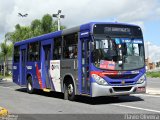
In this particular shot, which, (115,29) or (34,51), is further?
(34,51)

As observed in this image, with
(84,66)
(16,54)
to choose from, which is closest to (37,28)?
(16,54)

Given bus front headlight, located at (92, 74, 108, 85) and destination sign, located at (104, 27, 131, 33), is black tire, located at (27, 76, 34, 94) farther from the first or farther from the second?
destination sign, located at (104, 27, 131, 33)

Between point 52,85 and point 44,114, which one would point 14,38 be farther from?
point 44,114

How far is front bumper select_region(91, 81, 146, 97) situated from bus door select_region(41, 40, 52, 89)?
16.5 feet

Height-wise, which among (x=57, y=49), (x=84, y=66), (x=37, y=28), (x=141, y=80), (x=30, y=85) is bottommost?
(x=30, y=85)

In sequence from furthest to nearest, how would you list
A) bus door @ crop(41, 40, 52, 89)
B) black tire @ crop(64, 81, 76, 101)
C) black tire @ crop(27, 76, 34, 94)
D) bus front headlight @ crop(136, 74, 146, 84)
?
black tire @ crop(27, 76, 34, 94) → bus door @ crop(41, 40, 52, 89) → black tire @ crop(64, 81, 76, 101) → bus front headlight @ crop(136, 74, 146, 84)

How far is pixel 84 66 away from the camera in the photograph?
15.5m

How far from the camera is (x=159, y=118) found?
10938 mm

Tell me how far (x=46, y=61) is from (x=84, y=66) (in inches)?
179

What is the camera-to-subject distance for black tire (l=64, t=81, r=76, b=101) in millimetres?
16602

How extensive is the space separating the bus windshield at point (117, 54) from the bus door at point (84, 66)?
536 millimetres

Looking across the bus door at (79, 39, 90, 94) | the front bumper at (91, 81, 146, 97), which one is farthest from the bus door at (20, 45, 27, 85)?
the front bumper at (91, 81, 146, 97)

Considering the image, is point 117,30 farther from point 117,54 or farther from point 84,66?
point 84,66

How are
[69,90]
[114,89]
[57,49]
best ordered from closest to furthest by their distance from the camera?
[114,89] → [69,90] → [57,49]
